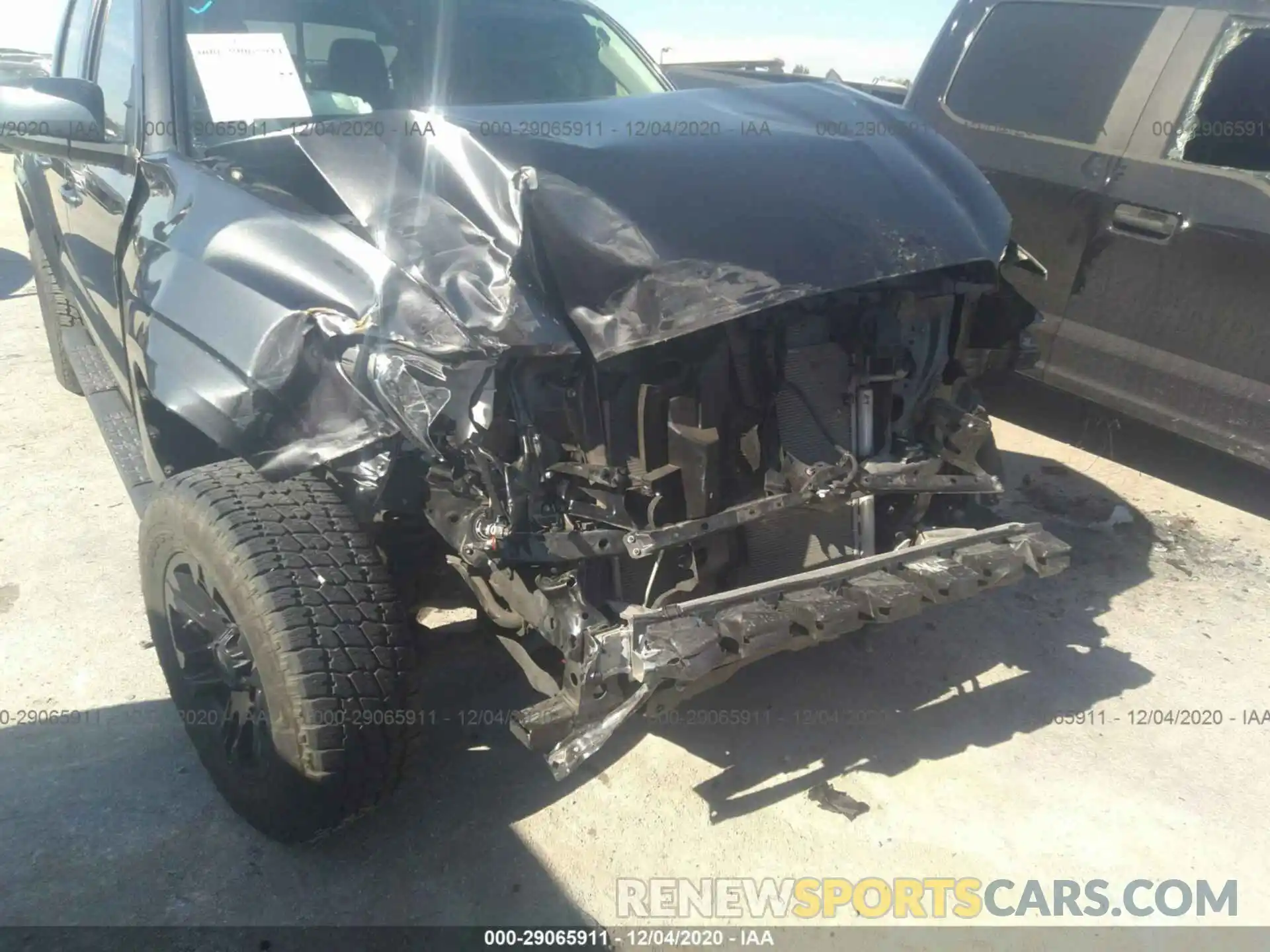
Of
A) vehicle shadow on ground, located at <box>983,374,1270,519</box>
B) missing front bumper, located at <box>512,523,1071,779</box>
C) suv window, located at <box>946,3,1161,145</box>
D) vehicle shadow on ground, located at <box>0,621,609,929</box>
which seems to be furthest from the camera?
vehicle shadow on ground, located at <box>983,374,1270,519</box>

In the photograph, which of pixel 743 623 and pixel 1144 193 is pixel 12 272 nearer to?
pixel 743 623

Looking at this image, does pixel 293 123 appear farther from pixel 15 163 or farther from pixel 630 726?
pixel 15 163

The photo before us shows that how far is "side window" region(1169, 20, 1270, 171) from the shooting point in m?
3.73

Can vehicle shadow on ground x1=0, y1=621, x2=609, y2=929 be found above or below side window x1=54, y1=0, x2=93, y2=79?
below

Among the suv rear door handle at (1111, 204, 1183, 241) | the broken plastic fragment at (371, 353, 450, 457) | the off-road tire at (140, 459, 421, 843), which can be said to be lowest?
the off-road tire at (140, 459, 421, 843)

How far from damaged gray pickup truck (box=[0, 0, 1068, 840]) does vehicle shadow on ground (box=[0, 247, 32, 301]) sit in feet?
19.4

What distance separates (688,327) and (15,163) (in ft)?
14.7

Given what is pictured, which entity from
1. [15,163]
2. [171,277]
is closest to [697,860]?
[171,277]

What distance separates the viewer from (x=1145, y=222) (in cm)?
387

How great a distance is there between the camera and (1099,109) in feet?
13.3

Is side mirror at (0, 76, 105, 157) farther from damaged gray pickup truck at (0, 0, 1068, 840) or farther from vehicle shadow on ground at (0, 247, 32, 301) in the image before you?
vehicle shadow on ground at (0, 247, 32, 301)

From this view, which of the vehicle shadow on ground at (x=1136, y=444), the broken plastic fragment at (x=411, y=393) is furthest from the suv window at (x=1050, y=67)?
A: the broken plastic fragment at (x=411, y=393)

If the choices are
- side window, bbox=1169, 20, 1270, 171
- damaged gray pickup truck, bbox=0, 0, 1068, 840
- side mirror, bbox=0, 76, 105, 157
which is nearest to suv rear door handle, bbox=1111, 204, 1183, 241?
side window, bbox=1169, 20, 1270, 171

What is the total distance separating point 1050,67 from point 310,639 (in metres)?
4.09
